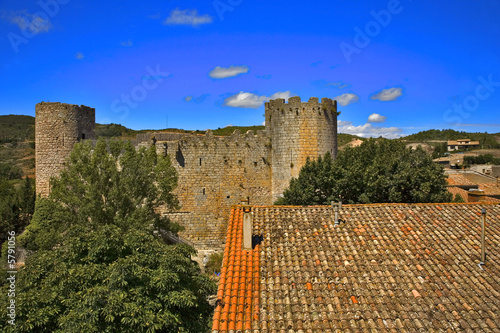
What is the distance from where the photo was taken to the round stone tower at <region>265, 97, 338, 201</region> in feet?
60.8

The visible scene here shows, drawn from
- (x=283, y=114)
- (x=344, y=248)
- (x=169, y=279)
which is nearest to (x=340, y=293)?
(x=344, y=248)

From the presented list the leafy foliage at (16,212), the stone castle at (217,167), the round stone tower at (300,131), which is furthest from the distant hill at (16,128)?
the round stone tower at (300,131)

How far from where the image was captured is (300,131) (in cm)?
1858

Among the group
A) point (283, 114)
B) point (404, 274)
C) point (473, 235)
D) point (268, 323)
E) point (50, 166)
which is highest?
point (283, 114)

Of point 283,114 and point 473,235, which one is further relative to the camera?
point 283,114

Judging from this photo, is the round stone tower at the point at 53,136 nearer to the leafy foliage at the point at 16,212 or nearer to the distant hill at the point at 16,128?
the leafy foliage at the point at 16,212

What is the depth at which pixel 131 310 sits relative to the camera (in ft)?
21.4

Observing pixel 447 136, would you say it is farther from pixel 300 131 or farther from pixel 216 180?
pixel 216 180

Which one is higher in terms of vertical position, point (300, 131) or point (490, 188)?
point (300, 131)

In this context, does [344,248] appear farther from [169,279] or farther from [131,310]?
[131,310]

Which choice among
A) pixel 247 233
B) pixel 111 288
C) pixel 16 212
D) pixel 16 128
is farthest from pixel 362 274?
pixel 16 128

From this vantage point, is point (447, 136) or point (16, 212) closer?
point (16, 212)

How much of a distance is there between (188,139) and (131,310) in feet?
46.2

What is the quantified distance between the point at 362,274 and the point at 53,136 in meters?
18.0
